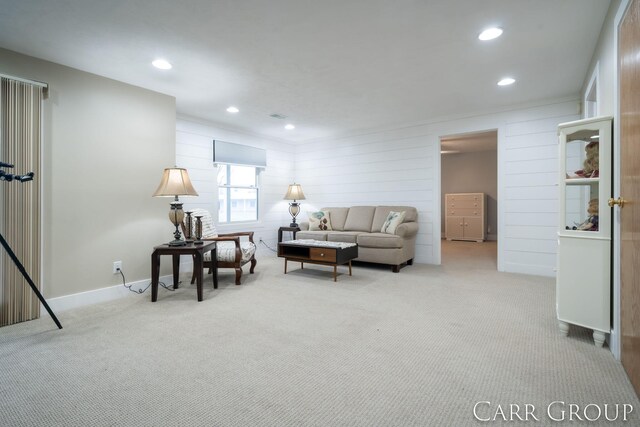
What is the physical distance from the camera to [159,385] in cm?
166

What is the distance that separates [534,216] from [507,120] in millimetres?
1387

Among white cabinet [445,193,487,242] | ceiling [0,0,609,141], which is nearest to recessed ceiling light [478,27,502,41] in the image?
ceiling [0,0,609,141]

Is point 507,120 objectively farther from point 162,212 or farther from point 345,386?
point 162,212

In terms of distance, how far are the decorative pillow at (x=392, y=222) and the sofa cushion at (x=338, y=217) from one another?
0.90 meters

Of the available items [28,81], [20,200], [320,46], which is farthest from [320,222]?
[28,81]

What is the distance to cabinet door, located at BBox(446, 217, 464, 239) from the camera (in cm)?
822

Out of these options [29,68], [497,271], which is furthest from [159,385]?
[497,271]

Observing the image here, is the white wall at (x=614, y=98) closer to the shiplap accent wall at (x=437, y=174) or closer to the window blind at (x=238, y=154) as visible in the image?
the shiplap accent wall at (x=437, y=174)

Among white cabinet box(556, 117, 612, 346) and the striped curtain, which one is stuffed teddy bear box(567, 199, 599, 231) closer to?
white cabinet box(556, 117, 612, 346)

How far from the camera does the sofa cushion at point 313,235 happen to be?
516 cm

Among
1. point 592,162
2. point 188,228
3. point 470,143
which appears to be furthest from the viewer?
point 470,143

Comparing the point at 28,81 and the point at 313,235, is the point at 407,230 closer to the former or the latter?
the point at 313,235

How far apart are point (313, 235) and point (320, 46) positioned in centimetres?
312

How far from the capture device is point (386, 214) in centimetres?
527
